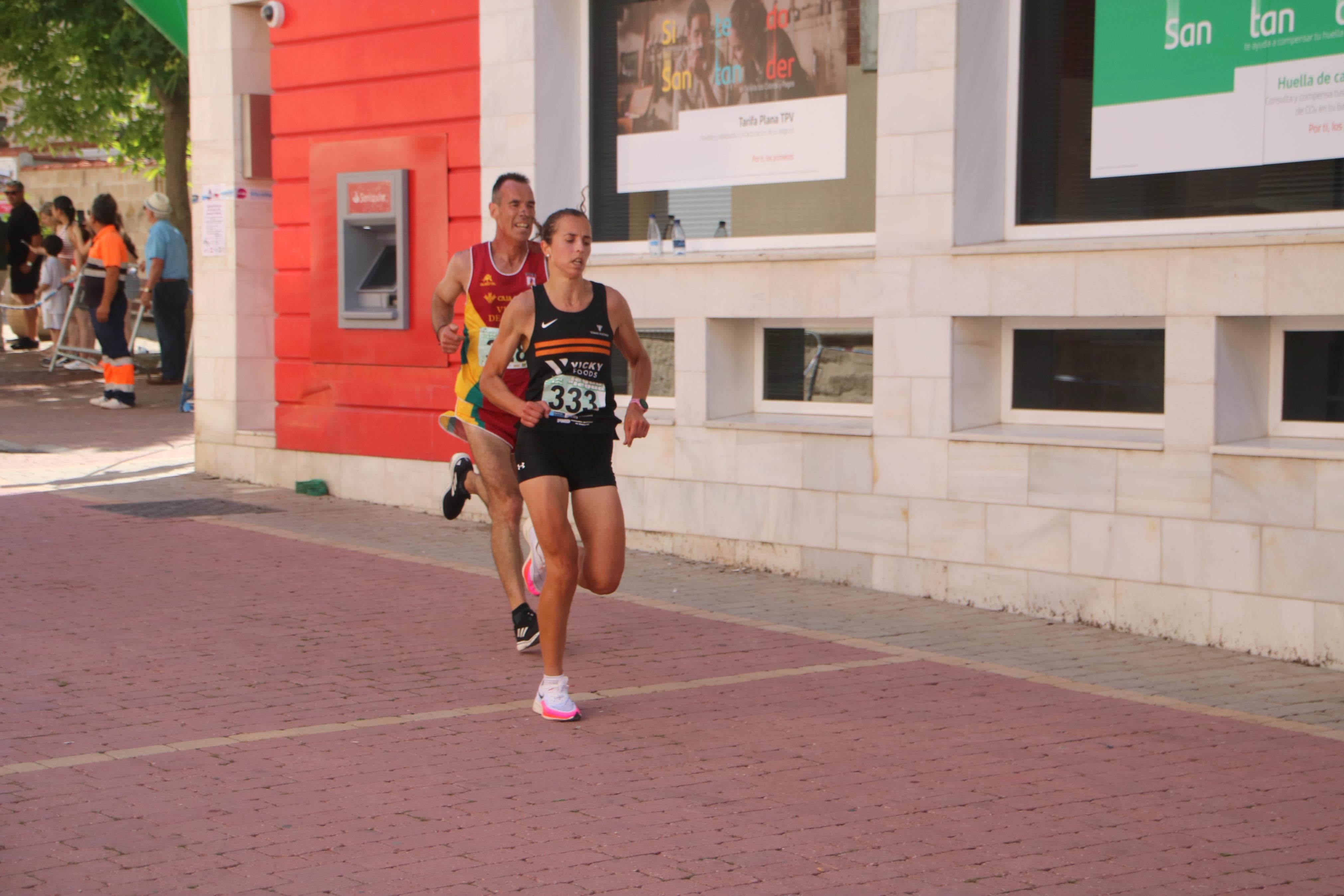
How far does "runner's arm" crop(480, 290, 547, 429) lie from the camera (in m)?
6.11

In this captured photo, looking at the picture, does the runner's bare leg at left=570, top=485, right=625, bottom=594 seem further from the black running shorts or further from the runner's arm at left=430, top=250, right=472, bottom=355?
the runner's arm at left=430, top=250, right=472, bottom=355

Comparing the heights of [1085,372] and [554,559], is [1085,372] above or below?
above

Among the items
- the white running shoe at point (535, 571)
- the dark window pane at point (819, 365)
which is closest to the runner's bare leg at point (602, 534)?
the white running shoe at point (535, 571)

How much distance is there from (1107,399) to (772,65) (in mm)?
3036

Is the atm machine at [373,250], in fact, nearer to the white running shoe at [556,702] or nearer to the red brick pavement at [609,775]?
Result: the red brick pavement at [609,775]

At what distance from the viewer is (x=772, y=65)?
31.7 ft

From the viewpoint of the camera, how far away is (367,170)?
11.5 meters

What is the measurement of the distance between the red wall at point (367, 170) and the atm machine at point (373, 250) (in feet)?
0.24

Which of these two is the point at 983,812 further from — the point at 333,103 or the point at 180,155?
the point at 180,155

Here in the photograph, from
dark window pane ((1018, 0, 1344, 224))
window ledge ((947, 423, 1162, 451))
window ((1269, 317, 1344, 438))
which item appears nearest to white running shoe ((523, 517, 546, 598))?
window ledge ((947, 423, 1162, 451))

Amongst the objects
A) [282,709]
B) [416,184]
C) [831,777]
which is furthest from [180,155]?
[831,777]

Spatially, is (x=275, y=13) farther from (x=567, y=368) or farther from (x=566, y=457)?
(x=566, y=457)

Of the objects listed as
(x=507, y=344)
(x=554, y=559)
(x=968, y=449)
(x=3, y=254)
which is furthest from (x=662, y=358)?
(x=3, y=254)

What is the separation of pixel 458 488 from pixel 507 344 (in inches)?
68.9
